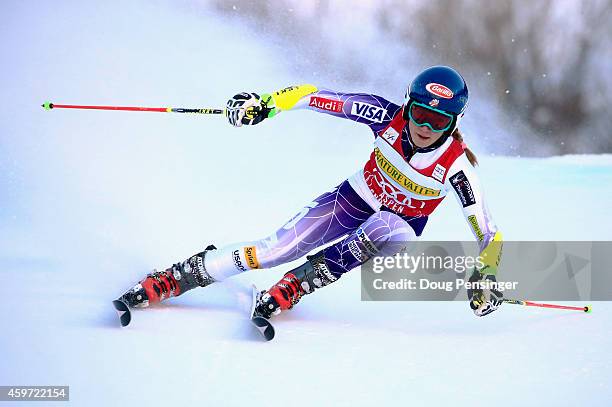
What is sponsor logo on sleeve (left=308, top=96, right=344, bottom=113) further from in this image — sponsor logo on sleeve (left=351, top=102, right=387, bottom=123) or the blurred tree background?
the blurred tree background

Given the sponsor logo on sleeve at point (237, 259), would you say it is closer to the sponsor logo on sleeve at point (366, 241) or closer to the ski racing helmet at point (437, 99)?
the sponsor logo on sleeve at point (366, 241)

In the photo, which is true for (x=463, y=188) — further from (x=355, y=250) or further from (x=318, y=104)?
(x=318, y=104)

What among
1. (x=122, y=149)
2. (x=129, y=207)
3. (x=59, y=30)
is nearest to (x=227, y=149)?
(x=122, y=149)

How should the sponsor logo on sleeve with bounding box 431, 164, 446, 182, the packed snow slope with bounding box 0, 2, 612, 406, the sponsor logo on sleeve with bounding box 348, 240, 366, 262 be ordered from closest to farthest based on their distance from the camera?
the packed snow slope with bounding box 0, 2, 612, 406, the sponsor logo on sleeve with bounding box 431, 164, 446, 182, the sponsor logo on sleeve with bounding box 348, 240, 366, 262

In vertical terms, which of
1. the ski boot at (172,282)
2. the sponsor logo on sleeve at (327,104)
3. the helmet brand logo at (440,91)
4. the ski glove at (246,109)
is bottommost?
the ski boot at (172,282)

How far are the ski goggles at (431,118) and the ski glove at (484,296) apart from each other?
22.7 inches

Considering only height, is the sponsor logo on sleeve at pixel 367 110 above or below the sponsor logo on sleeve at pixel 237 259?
above

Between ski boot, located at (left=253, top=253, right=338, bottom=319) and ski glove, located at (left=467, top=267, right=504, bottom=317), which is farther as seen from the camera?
ski boot, located at (left=253, top=253, right=338, bottom=319)

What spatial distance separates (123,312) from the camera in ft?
11.4

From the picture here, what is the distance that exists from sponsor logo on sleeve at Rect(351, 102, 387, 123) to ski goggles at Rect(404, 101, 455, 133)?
0.26m

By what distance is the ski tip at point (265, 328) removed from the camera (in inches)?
135

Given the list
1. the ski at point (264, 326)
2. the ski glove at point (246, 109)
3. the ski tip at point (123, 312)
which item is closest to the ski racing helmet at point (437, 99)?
the ski glove at point (246, 109)

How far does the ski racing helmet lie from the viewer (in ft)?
11.1

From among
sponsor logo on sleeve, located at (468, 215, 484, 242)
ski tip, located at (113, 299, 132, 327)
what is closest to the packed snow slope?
ski tip, located at (113, 299, 132, 327)
